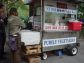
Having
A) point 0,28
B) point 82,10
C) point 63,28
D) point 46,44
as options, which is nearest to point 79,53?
point 63,28

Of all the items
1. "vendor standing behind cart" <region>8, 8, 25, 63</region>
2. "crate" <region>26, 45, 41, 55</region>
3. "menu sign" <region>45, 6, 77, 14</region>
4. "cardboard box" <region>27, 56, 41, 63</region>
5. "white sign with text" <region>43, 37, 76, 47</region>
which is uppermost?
"menu sign" <region>45, 6, 77, 14</region>

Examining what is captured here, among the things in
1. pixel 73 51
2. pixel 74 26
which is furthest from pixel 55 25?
pixel 73 51

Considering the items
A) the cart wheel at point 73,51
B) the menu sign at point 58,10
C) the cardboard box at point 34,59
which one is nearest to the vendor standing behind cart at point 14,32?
the cardboard box at point 34,59

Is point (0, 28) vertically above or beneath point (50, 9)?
beneath

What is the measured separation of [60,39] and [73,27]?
0.70 metres

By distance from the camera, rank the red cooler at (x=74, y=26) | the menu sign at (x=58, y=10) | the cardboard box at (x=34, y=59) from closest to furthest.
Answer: the cardboard box at (x=34, y=59)
the menu sign at (x=58, y=10)
the red cooler at (x=74, y=26)

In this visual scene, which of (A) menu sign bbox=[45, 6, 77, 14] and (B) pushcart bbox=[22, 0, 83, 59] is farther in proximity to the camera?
(A) menu sign bbox=[45, 6, 77, 14]

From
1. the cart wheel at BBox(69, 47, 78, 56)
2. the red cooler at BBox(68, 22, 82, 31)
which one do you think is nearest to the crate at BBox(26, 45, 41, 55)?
the cart wheel at BBox(69, 47, 78, 56)

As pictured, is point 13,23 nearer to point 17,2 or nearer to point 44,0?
point 44,0

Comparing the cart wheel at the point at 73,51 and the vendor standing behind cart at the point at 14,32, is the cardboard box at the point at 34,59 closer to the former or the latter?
the vendor standing behind cart at the point at 14,32

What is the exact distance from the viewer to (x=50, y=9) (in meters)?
7.36

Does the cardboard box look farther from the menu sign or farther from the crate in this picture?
the menu sign

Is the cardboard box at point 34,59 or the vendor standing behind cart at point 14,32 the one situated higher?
the vendor standing behind cart at point 14,32

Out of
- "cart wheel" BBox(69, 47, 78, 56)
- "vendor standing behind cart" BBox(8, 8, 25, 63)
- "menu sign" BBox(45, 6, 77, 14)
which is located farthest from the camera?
"cart wheel" BBox(69, 47, 78, 56)
